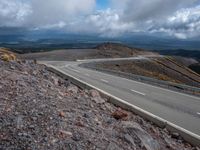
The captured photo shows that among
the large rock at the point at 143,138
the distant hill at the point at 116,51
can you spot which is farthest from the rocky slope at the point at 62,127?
the distant hill at the point at 116,51

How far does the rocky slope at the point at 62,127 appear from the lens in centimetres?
616

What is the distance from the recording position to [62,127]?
692 cm

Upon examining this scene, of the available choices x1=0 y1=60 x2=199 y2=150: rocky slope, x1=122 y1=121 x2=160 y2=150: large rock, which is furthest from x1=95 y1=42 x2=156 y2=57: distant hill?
x1=122 y1=121 x2=160 y2=150: large rock

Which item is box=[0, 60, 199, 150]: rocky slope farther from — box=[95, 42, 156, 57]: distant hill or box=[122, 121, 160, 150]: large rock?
box=[95, 42, 156, 57]: distant hill

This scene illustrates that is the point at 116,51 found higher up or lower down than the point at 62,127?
lower down

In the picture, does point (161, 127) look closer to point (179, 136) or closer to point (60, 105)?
point (179, 136)

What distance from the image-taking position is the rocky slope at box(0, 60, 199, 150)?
6164 mm

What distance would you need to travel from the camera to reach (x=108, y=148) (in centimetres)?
642

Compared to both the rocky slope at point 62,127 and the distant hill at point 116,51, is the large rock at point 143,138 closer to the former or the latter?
the rocky slope at point 62,127

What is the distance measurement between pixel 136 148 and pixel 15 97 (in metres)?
3.69

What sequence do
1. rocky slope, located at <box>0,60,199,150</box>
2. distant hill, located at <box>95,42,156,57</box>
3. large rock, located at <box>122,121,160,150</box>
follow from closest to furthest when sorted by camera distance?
rocky slope, located at <box>0,60,199,150</box> < large rock, located at <box>122,121,160,150</box> < distant hill, located at <box>95,42,156,57</box>

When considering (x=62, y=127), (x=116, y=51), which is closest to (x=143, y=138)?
(x=62, y=127)

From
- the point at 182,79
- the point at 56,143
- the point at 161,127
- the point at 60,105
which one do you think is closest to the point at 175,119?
the point at 161,127

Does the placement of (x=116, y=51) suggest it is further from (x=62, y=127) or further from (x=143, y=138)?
(x=62, y=127)
